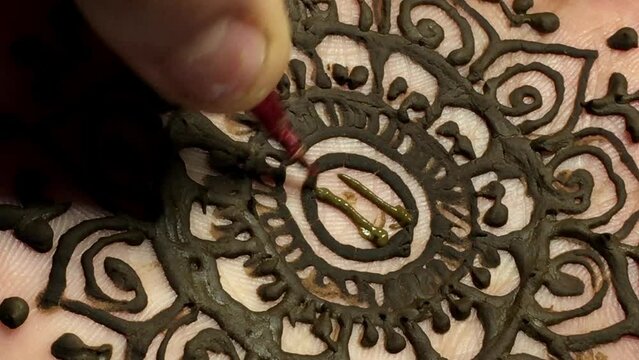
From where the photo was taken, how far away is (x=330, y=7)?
0.95 metres

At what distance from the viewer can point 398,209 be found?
2.87ft

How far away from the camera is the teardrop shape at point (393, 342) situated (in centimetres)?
80

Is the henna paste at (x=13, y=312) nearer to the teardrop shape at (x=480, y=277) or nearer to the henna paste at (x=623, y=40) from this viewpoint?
the teardrop shape at (x=480, y=277)

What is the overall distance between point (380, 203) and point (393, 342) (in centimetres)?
15

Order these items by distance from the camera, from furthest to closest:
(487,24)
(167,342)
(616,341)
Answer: (487,24), (616,341), (167,342)

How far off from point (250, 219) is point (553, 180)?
0.32 m

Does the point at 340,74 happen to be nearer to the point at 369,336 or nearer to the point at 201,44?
the point at 369,336

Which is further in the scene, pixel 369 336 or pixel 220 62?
pixel 369 336

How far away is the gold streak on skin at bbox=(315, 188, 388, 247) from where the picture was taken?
0.86 meters

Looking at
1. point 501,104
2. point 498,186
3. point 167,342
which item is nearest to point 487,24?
point 501,104

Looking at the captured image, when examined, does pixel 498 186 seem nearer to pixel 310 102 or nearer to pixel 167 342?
pixel 310 102

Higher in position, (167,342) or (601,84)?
(601,84)

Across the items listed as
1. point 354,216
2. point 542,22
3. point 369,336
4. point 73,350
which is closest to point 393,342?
point 369,336

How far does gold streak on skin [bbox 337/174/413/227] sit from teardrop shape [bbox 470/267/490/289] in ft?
0.26
